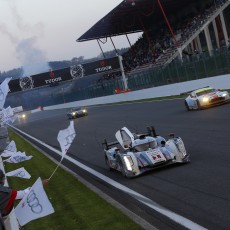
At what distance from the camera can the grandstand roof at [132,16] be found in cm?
5119

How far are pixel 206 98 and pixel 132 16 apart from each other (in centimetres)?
3637

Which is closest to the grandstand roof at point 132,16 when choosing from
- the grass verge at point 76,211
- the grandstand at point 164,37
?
the grandstand at point 164,37

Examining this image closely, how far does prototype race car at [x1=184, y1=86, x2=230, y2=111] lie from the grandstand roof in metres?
26.3

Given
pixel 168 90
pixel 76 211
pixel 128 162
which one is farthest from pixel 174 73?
pixel 76 211

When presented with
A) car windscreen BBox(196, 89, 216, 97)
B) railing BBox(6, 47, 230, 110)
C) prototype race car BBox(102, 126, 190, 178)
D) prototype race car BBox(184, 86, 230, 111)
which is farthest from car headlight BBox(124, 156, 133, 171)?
railing BBox(6, 47, 230, 110)

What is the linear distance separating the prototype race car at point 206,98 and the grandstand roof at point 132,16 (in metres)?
26.3

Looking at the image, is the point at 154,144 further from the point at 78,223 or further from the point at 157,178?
the point at 78,223

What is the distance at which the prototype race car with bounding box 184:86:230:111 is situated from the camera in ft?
72.4

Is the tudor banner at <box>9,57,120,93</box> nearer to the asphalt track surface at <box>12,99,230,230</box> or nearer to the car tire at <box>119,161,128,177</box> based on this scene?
the asphalt track surface at <box>12,99,230,230</box>

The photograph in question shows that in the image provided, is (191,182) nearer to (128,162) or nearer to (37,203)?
(128,162)

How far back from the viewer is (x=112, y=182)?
11016 millimetres

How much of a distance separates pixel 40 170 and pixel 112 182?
4321mm

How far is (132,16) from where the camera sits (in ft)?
188

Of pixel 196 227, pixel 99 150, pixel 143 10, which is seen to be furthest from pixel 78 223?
pixel 143 10
